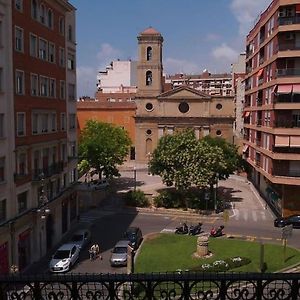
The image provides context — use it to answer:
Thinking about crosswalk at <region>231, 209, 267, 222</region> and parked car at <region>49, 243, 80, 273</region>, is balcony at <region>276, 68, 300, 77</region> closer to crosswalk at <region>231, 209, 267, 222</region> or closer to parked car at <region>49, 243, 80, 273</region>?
crosswalk at <region>231, 209, 267, 222</region>

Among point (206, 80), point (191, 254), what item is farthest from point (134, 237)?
point (206, 80)

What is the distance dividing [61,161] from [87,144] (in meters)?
19.3

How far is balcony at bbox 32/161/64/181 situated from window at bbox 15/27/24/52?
838 cm

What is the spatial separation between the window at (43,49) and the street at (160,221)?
14532mm

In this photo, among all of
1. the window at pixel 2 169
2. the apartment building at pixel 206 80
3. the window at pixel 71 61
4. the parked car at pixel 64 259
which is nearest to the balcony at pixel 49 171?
the window at pixel 2 169

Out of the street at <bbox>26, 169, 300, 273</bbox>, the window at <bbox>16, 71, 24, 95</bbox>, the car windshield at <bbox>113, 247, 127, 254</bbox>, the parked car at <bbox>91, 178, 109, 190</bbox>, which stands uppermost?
the window at <bbox>16, 71, 24, 95</bbox>

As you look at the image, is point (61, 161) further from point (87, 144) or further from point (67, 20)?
point (87, 144)

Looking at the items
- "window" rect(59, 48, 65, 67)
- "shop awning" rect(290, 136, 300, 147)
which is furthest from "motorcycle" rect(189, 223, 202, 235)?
"window" rect(59, 48, 65, 67)

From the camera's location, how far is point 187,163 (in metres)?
47.4

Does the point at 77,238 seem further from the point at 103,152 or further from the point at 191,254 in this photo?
the point at 103,152

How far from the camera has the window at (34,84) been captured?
32003 mm

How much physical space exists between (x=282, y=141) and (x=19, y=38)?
2404cm

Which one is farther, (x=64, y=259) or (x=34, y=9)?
(x=34, y=9)

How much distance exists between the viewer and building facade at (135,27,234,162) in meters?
83.7
